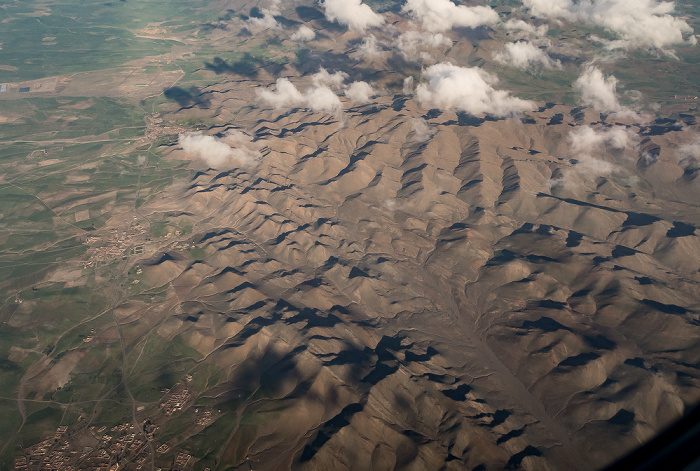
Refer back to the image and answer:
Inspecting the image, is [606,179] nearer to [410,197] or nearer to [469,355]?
[410,197]

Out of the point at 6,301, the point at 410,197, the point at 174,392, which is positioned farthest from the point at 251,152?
the point at 174,392

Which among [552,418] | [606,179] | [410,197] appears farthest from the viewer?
[606,179]

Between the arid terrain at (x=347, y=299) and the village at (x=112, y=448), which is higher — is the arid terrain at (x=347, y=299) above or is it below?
above

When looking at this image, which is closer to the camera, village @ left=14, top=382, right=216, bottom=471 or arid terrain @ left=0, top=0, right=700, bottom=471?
village @ left=14, top=382, right=216, bottom=471

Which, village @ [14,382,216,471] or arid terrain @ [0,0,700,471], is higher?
arid terrain @ [0,0,700,471]

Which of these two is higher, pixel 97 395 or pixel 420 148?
pixel 420 148

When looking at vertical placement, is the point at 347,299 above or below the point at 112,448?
above

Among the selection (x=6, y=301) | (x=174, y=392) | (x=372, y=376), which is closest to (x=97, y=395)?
(x=174, y=392)

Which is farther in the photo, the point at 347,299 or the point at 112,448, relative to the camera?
the point at 347,299

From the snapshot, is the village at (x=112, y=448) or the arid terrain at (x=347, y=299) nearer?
the village at (x=112, y=448)

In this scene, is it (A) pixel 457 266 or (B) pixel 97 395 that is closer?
(B) pixel 97 395

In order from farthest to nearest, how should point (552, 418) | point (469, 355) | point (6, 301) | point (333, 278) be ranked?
point (333, 278) < point (6, 301) < point (469, 355) < point (552, 418)
